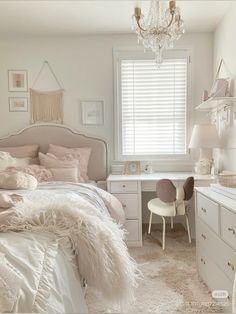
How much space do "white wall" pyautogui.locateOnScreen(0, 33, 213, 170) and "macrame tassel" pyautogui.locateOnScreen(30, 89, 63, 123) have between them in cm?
9

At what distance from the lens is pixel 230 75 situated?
289cm

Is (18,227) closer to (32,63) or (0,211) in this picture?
(0,211)

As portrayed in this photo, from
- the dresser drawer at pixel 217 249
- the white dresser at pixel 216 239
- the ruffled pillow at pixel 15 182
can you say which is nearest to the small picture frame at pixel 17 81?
the ruffled pillow at pixel 15 182

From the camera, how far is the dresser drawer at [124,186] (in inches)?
119

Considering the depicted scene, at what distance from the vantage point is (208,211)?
1.95 meters

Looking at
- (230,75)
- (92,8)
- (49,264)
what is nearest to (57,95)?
(92,8)

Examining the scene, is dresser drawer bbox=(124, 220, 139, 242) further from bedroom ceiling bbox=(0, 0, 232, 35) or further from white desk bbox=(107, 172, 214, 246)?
bedroom ceiling bbox=(0, 0, 232, 35)

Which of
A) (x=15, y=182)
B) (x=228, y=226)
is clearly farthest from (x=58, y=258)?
(x=15, y=182)

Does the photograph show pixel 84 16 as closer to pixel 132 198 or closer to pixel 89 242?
pixel 132 198

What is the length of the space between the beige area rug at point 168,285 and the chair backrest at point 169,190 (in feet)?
1.85

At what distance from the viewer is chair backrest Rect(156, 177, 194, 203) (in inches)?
103

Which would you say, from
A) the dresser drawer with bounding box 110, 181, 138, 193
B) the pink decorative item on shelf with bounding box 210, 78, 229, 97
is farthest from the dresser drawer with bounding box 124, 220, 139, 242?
the pink decorative item on shelf with bounding box 210, 78, 229, 97

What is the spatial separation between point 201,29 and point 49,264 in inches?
129

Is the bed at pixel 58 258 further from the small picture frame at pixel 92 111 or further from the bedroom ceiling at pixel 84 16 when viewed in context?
the bedroom ceiling at pixel 84 16
